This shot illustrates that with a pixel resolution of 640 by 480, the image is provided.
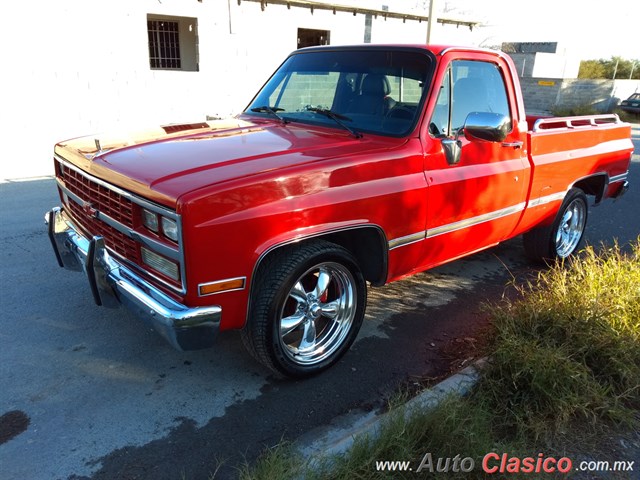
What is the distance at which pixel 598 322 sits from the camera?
333 centimetres

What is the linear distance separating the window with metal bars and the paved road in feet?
36.2

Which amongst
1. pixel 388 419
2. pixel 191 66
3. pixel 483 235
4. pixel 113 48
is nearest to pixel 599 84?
pixel 191 66

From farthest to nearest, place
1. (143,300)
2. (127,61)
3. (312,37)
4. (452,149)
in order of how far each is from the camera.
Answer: (312,37) → (127,61) → (452,149) → (143,300)

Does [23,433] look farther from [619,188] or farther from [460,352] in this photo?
[619,188]

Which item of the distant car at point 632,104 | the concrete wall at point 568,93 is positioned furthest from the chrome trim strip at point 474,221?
the distant car at point 632,104

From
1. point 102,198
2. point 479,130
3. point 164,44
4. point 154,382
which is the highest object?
point 164,44

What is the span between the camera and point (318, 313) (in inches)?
129

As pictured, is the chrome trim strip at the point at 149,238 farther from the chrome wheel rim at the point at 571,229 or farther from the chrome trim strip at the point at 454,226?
the chrome wheel rim at the point at 571,229

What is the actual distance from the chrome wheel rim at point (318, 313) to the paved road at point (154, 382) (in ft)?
0.62

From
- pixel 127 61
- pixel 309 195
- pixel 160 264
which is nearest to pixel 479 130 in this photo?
pixel 309 195

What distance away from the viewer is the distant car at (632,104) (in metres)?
23.9

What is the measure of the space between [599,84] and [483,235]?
81.0 feet

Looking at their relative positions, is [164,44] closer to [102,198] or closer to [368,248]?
[102,198]

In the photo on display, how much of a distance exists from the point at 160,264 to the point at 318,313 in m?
1.06
